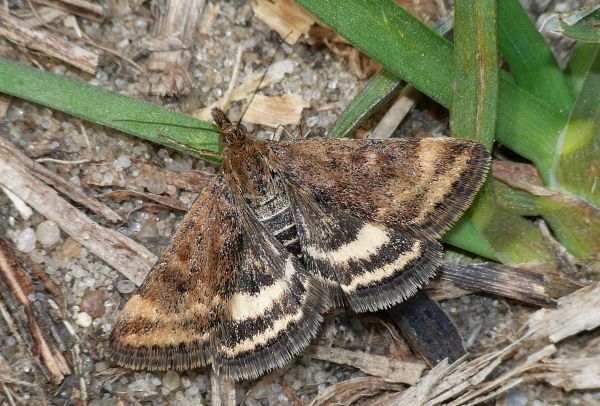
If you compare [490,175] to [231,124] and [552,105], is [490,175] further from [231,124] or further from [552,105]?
[231,124]

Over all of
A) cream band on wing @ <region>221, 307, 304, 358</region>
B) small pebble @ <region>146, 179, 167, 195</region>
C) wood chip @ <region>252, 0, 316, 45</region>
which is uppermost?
wood chip @ <region>252, 0, 316, 45</region>

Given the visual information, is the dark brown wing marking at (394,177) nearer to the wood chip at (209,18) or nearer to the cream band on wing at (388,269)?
the cream band on wing at (388,269)

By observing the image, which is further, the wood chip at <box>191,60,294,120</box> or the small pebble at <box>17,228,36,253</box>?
the wood chip at <box>191,60,294,120</box>

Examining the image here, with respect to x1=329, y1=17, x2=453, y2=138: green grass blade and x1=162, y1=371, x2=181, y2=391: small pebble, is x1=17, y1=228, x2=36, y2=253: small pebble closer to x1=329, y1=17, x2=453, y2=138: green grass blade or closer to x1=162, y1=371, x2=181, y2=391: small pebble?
x1=162, y1=371, x2=181, y2=391: small pebble

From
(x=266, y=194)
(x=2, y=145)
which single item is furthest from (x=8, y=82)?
(x=266, y=194)

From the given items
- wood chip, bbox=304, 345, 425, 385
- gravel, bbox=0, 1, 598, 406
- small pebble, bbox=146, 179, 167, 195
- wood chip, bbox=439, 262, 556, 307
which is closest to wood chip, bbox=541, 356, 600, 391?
gravel, bbox=0, 1, 598, 406

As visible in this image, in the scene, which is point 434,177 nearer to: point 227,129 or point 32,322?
point 227,129

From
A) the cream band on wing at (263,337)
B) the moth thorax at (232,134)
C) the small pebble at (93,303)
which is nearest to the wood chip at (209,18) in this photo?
the moth thorax at (232,134)

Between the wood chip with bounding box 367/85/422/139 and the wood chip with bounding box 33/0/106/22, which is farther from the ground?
the wood chip with bounding box 33/0/106/22
